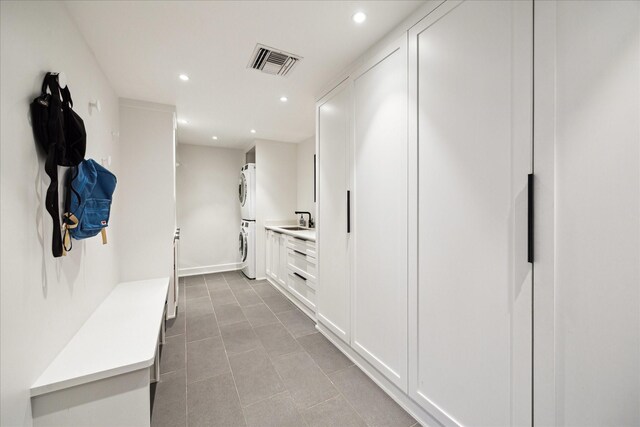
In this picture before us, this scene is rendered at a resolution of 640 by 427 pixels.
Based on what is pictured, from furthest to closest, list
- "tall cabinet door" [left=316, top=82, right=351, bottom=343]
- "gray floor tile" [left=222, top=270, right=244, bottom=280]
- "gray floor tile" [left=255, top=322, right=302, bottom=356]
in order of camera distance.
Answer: "gray floor tile" [left=222, top=270, right=244, bottom=280] → "gray floor tile" [left=255, top=322, right=302, bottom=356] → "tall cabinet door" [left=316, top=82, right=351, bottom=343]

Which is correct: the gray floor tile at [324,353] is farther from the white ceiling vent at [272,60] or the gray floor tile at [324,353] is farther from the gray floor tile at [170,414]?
the white ceiling vent at [272,60]

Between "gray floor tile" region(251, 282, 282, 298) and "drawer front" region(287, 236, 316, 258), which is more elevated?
"drawer front" region(287, 236, 316, 258)

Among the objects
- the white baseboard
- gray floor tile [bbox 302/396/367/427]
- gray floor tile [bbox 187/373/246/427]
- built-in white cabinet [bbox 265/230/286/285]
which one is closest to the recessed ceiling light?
gray floor tile [bbox 302/396/367/427]

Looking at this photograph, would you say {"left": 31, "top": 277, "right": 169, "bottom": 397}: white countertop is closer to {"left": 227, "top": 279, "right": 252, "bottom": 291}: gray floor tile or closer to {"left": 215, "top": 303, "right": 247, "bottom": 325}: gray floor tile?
{"left": 215, "top": 303, "right": 247, "bottom": 325}: gray floor tile

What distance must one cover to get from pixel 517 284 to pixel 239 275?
182 inches

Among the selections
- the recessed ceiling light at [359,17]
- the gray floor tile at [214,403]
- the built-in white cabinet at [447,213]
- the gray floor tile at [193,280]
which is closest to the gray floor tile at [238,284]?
the gray floor tile at [193,280]

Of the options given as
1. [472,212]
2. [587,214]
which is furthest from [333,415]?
[587,214]

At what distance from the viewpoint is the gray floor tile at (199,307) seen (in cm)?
319

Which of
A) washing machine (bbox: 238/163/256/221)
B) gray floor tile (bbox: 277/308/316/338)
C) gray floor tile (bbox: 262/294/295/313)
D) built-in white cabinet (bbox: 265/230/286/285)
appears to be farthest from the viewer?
washing machine (bbox: 238/163/256/221)

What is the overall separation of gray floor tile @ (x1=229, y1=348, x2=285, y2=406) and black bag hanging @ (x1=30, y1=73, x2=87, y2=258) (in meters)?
1.42

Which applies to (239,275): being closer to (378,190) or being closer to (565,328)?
(378,190)

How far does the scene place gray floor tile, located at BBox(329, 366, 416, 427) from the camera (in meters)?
1.59

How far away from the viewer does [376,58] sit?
1.85m

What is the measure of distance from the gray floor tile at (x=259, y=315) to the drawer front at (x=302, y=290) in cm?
40
